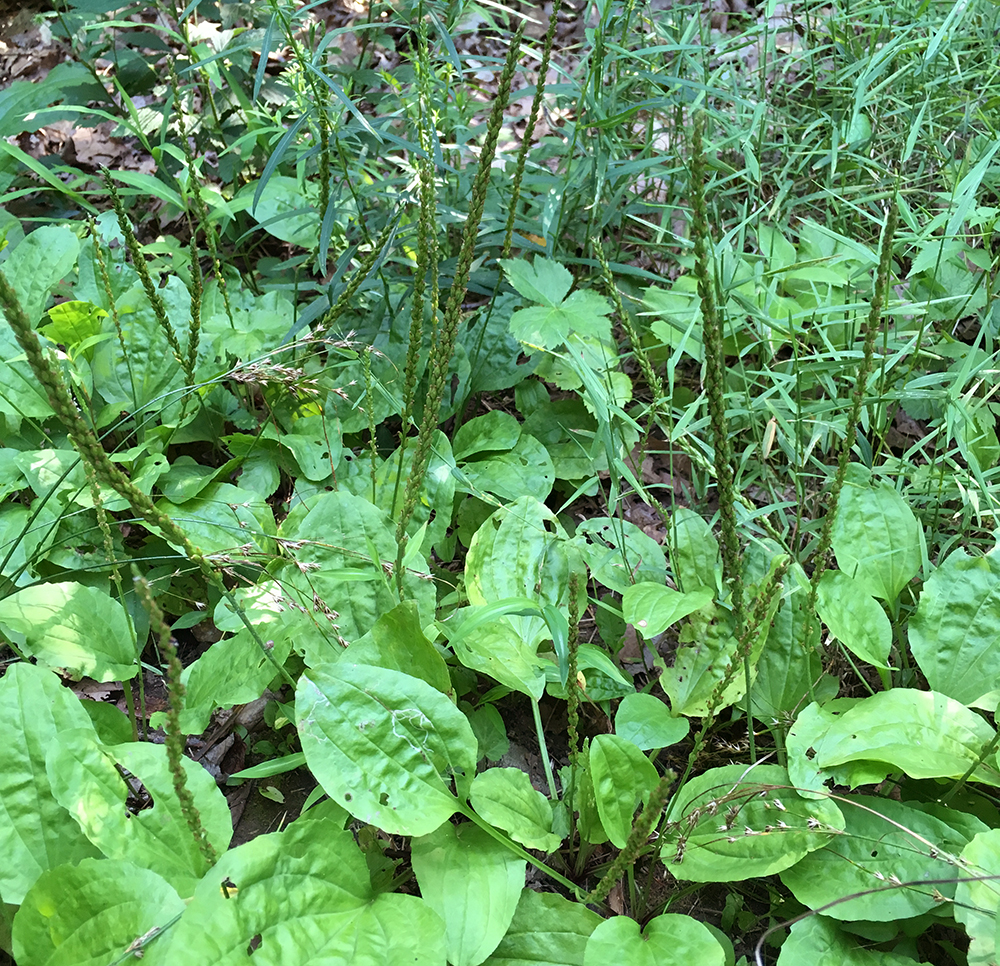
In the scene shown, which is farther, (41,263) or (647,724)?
(41,263)

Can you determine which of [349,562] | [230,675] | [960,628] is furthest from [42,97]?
[960,628]

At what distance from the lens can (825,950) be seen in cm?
118

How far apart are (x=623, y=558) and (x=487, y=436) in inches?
21.4

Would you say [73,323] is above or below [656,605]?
above

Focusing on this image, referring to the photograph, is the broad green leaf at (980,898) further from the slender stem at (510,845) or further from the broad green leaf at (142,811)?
the broad green leaf at (142,811)

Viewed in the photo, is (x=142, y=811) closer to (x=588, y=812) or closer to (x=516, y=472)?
(x=588, y=812)

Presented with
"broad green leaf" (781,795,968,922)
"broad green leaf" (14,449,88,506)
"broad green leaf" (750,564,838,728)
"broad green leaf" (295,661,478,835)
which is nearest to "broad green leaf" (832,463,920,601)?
"broad green leaf" (750,564,838,728)

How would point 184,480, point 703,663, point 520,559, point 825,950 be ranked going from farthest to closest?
1. point 184,480
2. point 520,559
3. point 703,663
4. point 825,950

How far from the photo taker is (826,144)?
246cm

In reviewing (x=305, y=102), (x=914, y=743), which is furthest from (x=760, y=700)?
(x=305, y=102)

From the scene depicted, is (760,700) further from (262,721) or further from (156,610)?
(156,610)

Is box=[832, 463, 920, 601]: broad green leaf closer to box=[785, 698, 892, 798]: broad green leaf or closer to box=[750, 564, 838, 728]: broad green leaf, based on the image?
box=[750, 564, 838, 728]: broad green leaf

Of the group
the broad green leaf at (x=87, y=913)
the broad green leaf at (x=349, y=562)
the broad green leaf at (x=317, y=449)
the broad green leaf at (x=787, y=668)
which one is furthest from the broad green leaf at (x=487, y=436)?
the broad green leaf at (x=87, y=913)

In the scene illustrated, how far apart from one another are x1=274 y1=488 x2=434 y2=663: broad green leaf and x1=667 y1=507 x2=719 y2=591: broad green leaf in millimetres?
544
